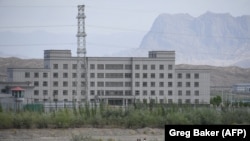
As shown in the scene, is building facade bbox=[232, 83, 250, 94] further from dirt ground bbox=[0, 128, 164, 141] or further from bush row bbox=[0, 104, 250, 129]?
dirt ground bbox=[0, 128, 164, 141]

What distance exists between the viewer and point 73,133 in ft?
107

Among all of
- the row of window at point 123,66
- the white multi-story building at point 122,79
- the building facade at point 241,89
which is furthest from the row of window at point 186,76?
the building facade at point 241,89

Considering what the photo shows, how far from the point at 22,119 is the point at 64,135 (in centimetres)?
523

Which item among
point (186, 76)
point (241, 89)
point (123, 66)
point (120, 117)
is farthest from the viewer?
point (241, 89)

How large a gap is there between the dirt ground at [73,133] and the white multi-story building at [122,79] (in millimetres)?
50041

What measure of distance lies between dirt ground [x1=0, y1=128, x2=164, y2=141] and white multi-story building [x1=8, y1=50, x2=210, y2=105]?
5004 centimetres

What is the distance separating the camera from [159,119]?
3791cm

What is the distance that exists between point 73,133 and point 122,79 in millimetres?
54874

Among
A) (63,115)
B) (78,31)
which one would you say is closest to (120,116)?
(63,115)

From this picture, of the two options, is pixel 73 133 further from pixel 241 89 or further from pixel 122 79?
pixel 241 89

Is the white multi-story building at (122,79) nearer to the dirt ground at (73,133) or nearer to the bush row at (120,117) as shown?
the bush row at (120,117)

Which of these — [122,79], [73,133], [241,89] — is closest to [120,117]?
[73,133]

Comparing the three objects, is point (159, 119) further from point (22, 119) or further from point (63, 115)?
point (22, 119)

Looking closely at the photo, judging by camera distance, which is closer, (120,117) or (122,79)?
(120,117)
